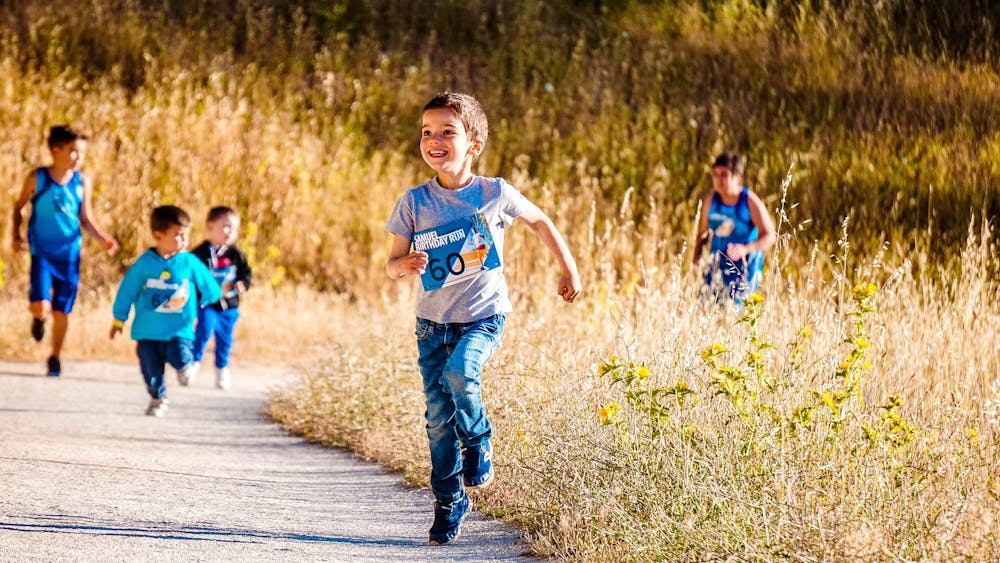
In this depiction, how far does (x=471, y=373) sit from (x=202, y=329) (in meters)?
5.48

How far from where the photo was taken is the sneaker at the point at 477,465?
5.43 meters

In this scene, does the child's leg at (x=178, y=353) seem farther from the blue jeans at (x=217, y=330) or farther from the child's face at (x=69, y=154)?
the child's face at (x=69, y=154)

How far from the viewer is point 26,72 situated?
18.5m

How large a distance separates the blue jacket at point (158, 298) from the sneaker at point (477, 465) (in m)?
4.04

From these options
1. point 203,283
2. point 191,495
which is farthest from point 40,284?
point 191,495

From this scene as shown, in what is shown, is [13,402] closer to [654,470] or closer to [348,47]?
[654,470]

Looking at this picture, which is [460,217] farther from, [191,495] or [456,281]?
[191,495]

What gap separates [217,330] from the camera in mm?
10531

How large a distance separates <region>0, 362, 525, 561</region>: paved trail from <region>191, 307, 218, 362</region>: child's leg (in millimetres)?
687

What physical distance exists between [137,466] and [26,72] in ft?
42.4

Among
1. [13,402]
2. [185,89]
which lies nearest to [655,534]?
[13,402]

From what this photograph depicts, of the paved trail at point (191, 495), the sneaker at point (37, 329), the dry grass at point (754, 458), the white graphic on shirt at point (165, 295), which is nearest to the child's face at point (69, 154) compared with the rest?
the sneaker at point (37, 329)

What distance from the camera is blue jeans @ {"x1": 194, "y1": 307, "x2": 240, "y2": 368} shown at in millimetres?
10266

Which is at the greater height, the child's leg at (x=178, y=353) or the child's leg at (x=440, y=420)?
the child's leg at (x=440, y=420)
